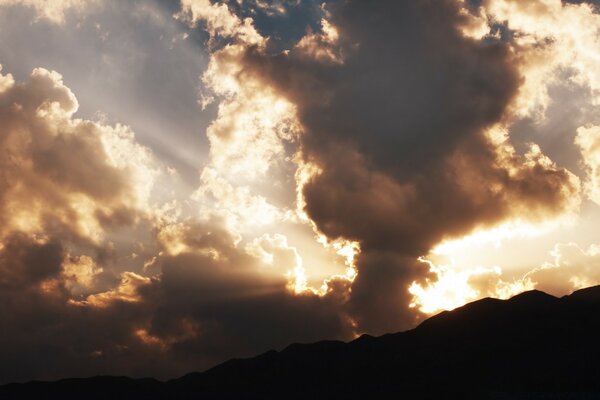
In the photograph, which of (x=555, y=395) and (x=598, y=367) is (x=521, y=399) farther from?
(x=598, y=367)

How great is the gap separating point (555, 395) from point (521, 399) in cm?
1312

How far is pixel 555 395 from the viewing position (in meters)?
189

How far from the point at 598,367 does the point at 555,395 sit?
2050cm

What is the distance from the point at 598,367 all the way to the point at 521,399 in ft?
94.7

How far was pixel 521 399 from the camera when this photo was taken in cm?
19862

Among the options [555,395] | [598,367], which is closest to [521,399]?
[555,395]

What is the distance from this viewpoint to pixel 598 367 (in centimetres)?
19538
